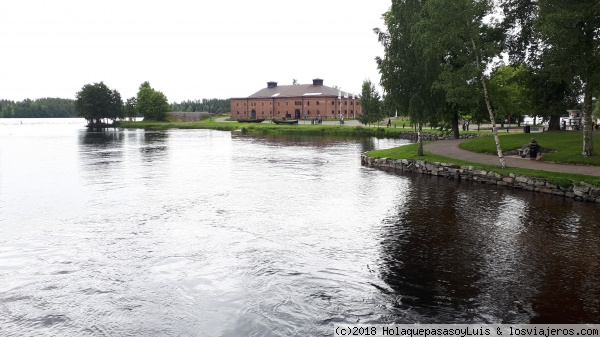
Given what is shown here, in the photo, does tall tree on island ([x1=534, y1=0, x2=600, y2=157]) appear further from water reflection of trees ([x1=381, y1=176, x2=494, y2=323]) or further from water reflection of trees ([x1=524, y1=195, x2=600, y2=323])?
water reflection of trees ([x1=381, y1=176, x2=494, y2=323])

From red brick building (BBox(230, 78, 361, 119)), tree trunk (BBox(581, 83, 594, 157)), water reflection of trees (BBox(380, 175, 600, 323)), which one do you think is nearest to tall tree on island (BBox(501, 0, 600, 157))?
tree trunk (BBox(581, 83, 594, 157))

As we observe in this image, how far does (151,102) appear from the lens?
15038 cm

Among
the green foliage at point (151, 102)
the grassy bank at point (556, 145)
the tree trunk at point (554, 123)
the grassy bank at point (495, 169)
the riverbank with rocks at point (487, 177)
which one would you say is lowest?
the riverbank with rocks at point (487, 177)

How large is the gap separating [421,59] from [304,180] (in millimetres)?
13322

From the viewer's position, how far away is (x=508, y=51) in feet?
136

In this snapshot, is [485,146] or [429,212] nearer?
[429,212]

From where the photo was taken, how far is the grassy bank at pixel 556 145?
97.6ft

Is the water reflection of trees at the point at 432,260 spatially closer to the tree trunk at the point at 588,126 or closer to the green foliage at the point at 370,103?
the tree trunk at the point at 588,126

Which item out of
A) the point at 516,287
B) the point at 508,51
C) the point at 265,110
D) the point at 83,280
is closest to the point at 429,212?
the point at 516,287

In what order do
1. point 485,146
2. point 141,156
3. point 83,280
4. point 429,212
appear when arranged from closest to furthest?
1. point 83,280
2. point 429,212
3. point 485,146
4. point 141,156

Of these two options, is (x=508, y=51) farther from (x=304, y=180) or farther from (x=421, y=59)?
(x=304, y=180)

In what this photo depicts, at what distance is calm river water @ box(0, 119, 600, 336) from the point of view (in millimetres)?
10852

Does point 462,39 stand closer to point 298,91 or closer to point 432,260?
point 432,260

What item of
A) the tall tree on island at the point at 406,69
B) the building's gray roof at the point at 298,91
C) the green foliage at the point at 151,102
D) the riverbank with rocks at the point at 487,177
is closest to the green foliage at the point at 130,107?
the green foliage at the point at 151,102
